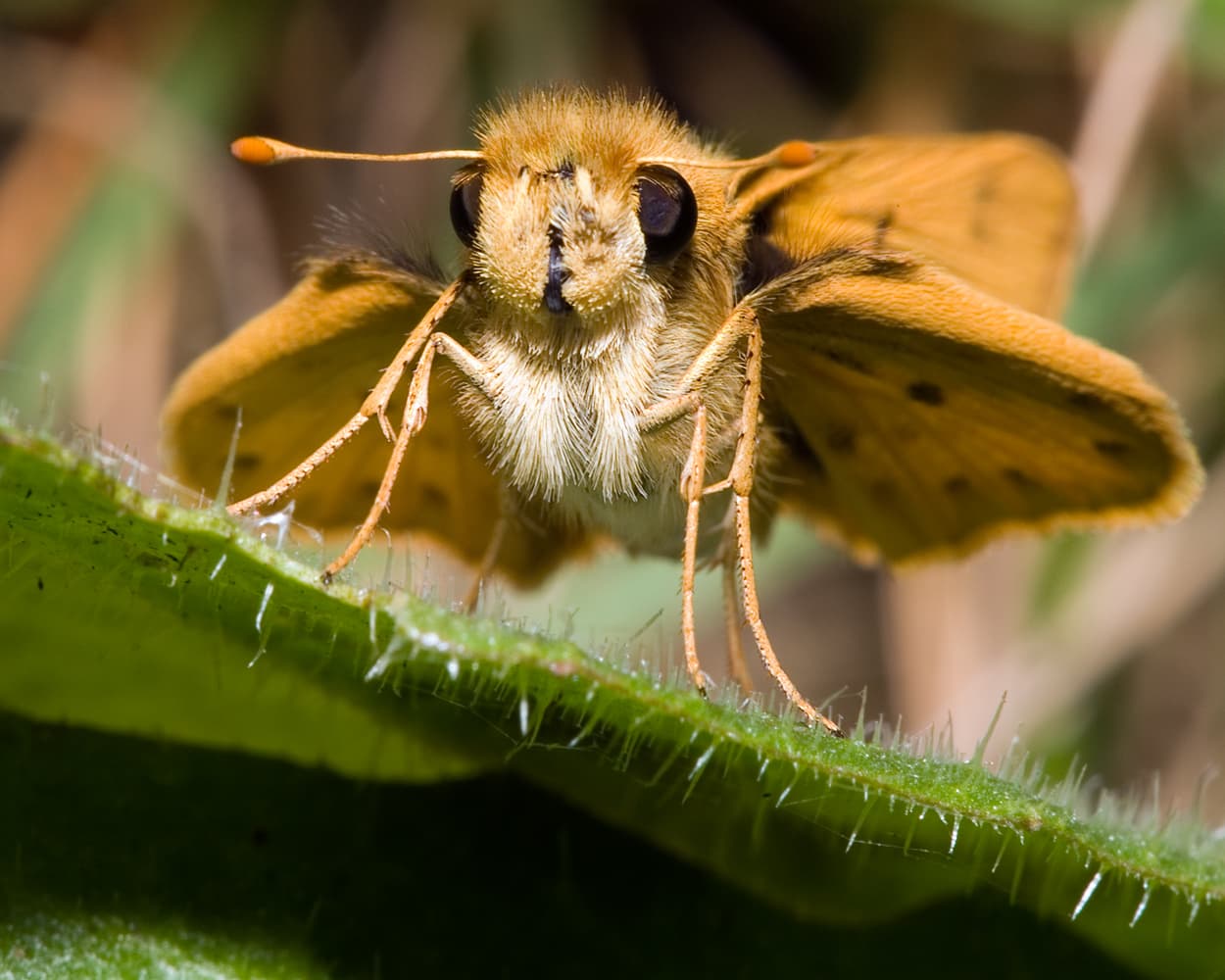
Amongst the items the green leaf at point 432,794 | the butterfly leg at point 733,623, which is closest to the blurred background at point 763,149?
the butterfly leg at point 733,623

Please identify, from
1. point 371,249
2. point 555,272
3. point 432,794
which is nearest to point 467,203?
point 555,272

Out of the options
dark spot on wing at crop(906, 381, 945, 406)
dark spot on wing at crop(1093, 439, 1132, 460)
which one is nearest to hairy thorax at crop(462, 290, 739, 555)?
dark spot on wing at crop(906, 381, 945, 406)

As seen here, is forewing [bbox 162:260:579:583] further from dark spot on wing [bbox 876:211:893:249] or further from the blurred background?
the blurred background

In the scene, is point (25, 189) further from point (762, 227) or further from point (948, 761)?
point (948, 761)

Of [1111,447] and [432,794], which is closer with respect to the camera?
[432,794]

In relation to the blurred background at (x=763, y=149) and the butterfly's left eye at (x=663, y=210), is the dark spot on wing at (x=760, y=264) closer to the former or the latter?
the butterfly's left eye at (x=663, y=210)

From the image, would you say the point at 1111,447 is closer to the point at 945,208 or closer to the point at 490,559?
the point at 945,208
